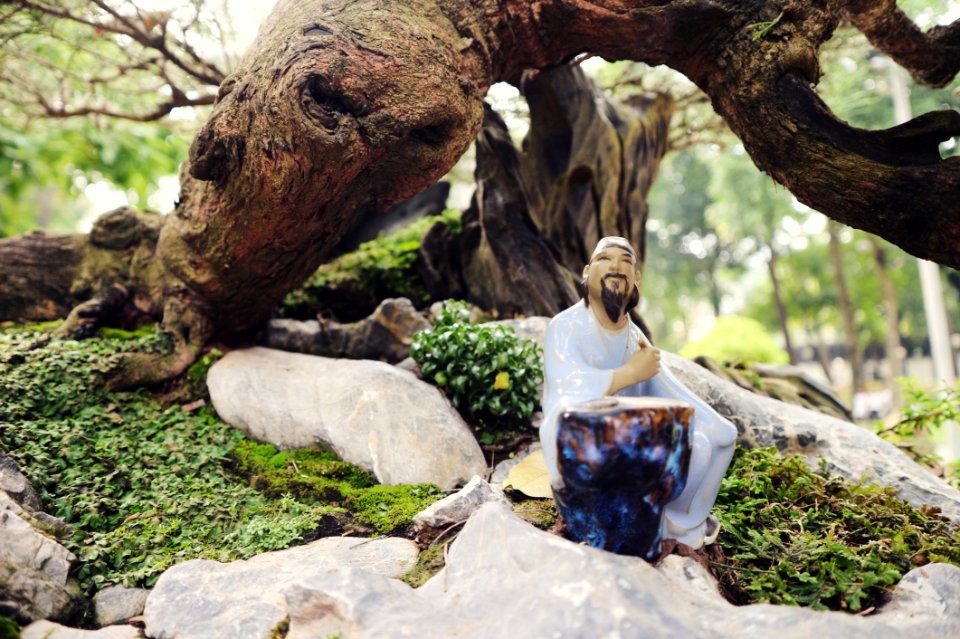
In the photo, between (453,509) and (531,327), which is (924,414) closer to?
(531,327)

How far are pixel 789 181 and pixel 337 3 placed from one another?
127 inches

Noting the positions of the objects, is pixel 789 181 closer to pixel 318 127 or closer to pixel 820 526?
pixel 820 526

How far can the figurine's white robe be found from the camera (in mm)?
2652

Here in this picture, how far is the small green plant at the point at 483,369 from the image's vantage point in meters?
4.45

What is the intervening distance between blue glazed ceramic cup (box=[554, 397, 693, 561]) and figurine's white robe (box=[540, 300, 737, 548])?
4.9 inches

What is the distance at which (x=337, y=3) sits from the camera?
3.82 m

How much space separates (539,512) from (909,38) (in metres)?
4.78

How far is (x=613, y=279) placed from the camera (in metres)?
2.89

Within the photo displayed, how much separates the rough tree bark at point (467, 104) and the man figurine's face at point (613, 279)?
160 centimetres

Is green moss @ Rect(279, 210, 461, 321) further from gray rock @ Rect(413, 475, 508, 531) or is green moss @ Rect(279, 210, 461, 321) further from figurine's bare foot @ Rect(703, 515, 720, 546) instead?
figurine's bare foot @ Rect(703, 515, 720, 546)

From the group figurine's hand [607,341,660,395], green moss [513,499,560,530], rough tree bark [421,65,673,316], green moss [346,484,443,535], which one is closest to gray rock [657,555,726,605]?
green moss [513,499,560,530]

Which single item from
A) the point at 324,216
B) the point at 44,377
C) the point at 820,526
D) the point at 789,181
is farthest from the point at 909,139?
the point at 44,377

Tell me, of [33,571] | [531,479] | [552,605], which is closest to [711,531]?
[531,479]

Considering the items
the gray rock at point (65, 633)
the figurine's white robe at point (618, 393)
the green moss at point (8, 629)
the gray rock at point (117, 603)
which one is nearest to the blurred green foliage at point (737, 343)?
the figurine's white robe at point (618, 393)
